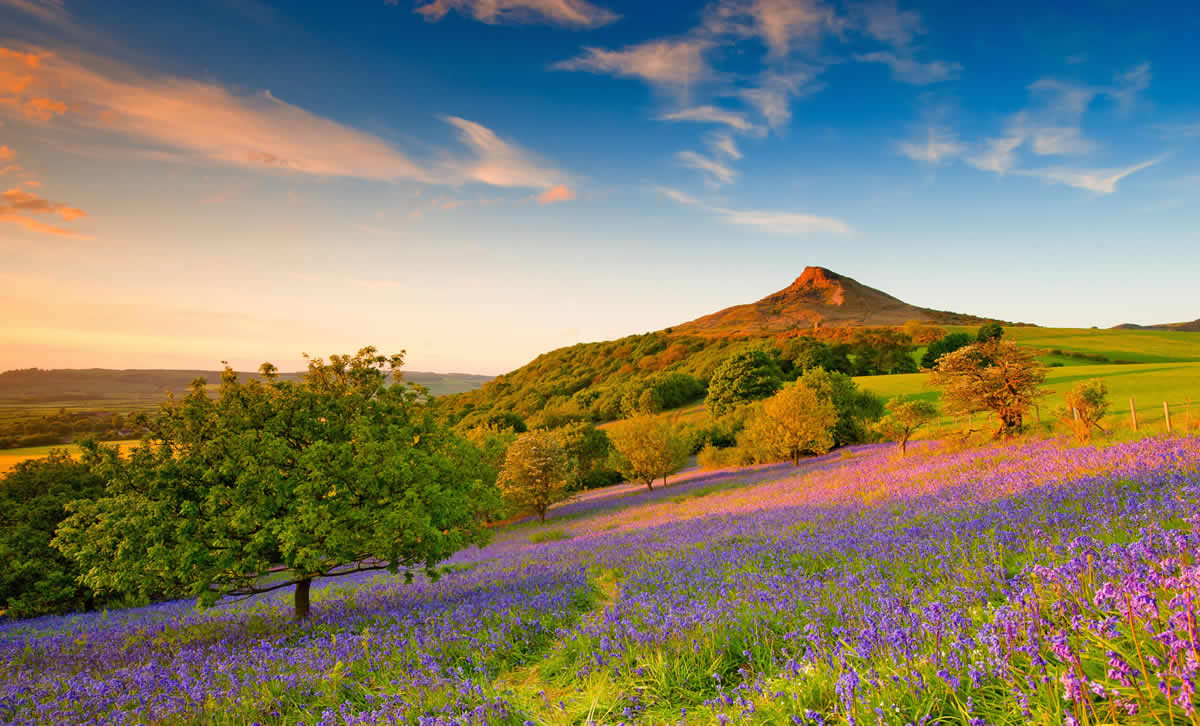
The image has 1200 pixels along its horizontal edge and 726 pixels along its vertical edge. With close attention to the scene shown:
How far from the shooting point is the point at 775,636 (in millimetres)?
5234

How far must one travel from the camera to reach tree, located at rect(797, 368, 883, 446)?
48.5m

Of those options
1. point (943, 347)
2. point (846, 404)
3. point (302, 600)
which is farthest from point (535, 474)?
point (943, 347)

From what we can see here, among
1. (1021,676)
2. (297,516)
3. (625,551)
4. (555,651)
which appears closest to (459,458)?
(297,516)

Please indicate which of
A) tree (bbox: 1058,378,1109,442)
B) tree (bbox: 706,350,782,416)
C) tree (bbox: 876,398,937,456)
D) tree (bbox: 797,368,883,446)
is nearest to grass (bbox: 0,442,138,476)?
tree (bbox: 1058,378,1109,442)

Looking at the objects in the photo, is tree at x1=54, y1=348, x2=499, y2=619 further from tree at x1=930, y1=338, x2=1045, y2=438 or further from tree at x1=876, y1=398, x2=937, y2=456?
tree at x1=876, y1=398, x2=937, y2=456

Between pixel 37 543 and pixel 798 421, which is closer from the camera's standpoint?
pixel 37 543

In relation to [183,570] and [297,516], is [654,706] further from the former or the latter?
[183,570]

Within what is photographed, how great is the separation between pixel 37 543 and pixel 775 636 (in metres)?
23.2

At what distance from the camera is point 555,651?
21.5 feet

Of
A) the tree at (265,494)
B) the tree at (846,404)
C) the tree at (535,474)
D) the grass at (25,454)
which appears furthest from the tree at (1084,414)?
the tree at (535,474)

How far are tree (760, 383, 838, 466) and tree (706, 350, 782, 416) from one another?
86.6 ft

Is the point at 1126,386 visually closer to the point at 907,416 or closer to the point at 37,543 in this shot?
the point at 907,416

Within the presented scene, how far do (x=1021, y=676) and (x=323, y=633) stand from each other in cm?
900

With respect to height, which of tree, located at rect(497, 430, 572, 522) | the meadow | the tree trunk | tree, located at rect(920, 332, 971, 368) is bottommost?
tree, located at rect(497, 430, 572, 522)
